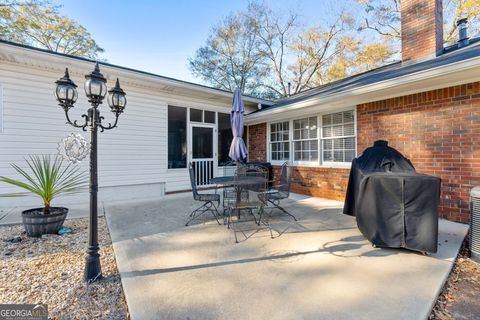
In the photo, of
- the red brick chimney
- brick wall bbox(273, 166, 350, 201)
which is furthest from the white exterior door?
the red brick chimney

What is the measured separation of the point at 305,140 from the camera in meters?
7.14

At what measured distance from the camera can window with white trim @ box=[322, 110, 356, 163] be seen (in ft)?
19.7

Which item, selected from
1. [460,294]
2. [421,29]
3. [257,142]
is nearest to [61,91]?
[460,294]

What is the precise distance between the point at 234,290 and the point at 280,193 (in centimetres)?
282

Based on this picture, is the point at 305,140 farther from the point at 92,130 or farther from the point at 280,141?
the point at 92,130

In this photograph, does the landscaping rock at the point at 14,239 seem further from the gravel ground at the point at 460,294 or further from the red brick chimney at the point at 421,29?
the red brick chimney at the point at 421,29

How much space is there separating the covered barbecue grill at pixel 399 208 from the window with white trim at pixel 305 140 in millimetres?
3371

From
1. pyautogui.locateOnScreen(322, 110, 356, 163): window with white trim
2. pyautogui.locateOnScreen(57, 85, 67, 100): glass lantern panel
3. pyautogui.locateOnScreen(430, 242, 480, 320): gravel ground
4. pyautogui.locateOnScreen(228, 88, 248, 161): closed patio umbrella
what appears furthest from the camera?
pyautogui.locateOnScreen(322, 110, 356, 163): window with white trim

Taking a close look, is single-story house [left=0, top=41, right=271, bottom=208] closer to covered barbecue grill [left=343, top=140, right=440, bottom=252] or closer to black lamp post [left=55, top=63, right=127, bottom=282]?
black lamp post [left=55, top=63, right=127, bottom=282]

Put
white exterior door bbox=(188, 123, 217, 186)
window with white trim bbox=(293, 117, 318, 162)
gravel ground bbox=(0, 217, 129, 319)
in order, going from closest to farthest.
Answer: gravel ground bbox=(0, 217, 129, 319)
window with white trim bbox=(293, 117, 318, 162)
white exterior door bbox=(188, 123, 217, 186)

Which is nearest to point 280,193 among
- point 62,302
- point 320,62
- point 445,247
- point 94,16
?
point 445,247

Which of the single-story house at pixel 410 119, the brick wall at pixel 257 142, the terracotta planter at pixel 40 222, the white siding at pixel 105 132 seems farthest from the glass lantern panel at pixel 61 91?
the brick wall at pixel 257 142

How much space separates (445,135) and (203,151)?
6.22 meters

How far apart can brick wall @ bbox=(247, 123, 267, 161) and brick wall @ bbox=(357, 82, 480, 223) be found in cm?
409
